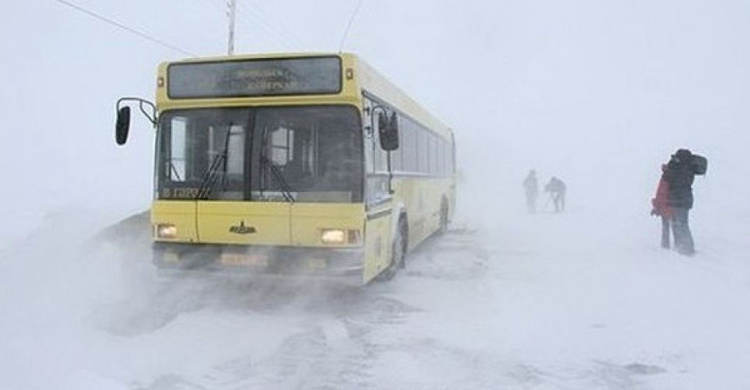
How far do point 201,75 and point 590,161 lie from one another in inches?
2093

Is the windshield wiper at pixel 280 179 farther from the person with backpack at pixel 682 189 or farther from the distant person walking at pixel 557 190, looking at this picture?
the distant person walking at pixel 557 190

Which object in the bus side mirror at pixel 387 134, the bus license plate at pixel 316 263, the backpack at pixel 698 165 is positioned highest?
the bus side mirror at pixel 387 134

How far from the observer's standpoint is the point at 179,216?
8.08 metres

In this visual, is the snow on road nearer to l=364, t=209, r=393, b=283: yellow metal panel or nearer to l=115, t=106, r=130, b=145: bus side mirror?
l=364, t=209, r=393, b=283: yellow metal panel

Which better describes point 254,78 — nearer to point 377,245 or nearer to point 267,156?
point 267,156

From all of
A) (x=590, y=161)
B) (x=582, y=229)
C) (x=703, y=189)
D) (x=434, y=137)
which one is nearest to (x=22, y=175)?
(x=434, y=137)

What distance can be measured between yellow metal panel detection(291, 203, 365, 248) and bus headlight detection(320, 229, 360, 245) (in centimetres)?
3

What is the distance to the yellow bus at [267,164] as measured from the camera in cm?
780

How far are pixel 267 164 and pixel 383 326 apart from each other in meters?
2.28

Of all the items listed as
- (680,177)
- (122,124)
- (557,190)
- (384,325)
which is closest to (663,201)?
(680,177)

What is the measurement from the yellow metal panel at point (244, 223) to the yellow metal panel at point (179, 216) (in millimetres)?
102

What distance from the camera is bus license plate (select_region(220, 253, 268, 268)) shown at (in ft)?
25.7

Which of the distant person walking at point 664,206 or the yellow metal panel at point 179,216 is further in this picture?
the distant person walking at point 664,206

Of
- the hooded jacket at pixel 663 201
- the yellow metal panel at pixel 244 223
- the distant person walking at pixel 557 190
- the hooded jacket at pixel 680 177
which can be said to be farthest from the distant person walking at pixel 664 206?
the distant person walking at pixel 557 190
